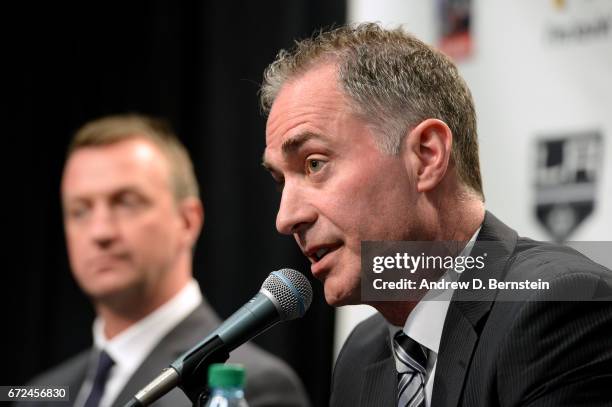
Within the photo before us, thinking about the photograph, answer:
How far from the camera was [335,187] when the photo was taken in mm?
1959

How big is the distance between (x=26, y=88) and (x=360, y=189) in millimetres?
3296

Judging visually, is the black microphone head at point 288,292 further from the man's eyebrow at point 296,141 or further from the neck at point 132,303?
the neck at point 132,303

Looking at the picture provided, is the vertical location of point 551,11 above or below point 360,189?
above

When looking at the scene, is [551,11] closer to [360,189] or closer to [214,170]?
[360,189]

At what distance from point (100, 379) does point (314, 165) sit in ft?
6.09

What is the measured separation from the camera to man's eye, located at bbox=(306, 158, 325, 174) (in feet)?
6.51

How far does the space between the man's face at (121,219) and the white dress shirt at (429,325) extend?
1.96 m

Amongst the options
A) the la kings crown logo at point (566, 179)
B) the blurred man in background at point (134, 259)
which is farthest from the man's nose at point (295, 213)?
the blurred man in background at point (134, 259)

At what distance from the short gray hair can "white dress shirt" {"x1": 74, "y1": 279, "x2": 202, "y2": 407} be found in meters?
1.71

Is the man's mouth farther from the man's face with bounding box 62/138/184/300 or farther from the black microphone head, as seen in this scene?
the man's face with bounding box 62/138/184/300

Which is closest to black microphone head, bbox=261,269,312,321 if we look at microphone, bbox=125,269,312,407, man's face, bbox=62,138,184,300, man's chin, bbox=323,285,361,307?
microphone, bbox=125,269,312,407

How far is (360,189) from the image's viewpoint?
1.96 m

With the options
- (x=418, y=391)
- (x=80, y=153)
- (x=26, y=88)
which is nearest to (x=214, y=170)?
(x=80, y=153)

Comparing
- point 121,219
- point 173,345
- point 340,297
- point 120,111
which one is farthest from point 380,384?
point 120,111
